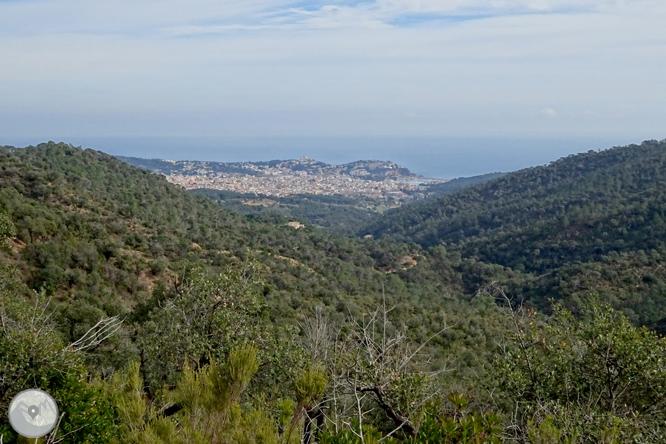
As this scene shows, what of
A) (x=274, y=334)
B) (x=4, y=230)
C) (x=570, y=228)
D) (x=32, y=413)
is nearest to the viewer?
(x=32, y=413)

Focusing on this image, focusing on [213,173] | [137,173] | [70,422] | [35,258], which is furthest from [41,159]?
[213,173]

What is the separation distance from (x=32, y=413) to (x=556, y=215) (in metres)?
47.5

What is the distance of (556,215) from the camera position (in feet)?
145

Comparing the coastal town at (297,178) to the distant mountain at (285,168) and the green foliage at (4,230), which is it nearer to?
the distant mountain at (285,168)

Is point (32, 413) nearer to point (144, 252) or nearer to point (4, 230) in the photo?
point (4, 230)

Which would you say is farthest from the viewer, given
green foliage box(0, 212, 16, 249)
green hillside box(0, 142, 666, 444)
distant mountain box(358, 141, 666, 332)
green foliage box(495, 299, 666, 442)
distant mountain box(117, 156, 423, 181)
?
distant mountain box(117, 156, 423, 181)

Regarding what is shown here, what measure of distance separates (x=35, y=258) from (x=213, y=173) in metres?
118

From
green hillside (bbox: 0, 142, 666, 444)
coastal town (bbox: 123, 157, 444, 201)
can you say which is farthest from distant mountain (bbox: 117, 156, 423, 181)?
green hillside (bbox: 0, 142, 666, 444)

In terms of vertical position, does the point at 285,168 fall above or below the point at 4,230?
above

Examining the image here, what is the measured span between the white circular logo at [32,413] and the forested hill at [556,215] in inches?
1253

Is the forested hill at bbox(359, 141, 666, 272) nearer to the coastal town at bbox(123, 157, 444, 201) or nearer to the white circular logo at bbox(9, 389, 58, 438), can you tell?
the white circular logo at bbox(9, 389, 58, 438)

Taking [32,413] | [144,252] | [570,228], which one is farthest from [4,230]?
[570,228]

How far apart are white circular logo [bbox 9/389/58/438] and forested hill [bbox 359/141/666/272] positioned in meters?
31.8

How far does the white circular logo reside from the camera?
2.59 meters
